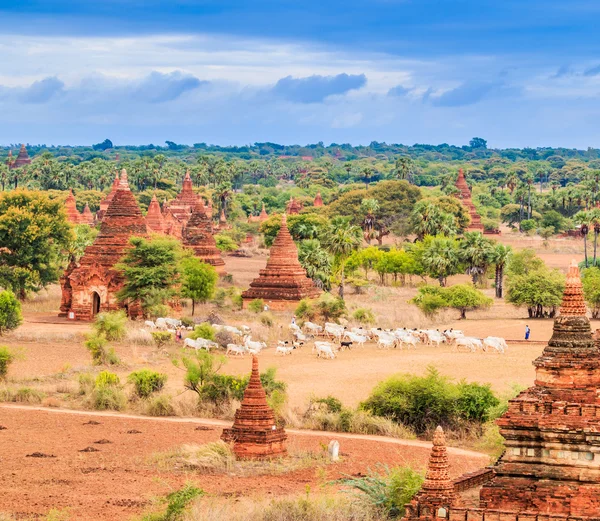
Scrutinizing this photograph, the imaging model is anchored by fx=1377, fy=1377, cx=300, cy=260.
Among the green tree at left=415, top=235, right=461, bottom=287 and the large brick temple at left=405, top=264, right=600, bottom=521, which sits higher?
the green tree at left=415, top=235, right=461, bottom=287

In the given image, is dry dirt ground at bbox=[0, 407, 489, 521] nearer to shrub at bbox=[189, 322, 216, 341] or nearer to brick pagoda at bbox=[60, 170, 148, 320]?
shrub at bbox=[189, 322, 216, 341]

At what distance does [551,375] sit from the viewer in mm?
15758

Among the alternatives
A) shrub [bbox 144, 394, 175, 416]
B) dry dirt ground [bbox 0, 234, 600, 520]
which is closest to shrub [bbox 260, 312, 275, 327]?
dry dirt ground [bbox 0, 234, 600, 520]

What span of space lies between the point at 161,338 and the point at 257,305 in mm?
11134

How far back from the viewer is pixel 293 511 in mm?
20562

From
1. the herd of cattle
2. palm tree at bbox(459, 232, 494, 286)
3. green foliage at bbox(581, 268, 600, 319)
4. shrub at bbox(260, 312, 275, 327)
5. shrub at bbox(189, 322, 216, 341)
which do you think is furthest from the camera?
palm tree at bbox(459, 232, 494, 286)

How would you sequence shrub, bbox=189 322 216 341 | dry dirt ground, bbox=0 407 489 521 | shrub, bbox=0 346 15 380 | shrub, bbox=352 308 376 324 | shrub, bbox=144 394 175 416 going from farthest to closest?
shrub, bbox=352 308 376 324 → shrub, bbox=189 322 216 341 → shrub, bbox=0 346 15 380 → shrub, bbox=144 394 175 416 → dry dirt ground, bbox=0 407 489 521

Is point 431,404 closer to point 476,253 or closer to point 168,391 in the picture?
point 168,391

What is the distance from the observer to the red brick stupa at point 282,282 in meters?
57.4

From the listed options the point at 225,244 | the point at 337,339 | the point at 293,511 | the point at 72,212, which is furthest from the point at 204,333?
the point at 72,212

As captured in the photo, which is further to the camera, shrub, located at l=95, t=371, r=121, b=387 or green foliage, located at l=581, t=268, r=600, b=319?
green foliage, located at l=581, t=268, r=600, b=319

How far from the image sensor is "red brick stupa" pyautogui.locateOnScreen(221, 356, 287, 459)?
88.5ft

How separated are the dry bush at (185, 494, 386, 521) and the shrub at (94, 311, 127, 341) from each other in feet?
82.6

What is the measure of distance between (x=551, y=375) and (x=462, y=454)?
12228 mm
